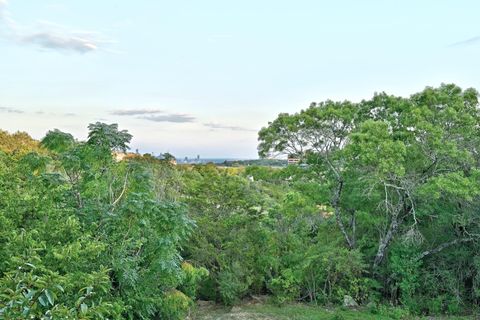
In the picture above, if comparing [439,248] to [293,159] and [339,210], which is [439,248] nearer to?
[339,210]

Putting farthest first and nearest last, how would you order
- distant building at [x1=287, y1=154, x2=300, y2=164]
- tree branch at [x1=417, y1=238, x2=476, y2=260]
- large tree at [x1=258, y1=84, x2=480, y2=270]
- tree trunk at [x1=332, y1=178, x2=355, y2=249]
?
distant building at [x1=287, y1=154, x2=300, y2=164], tree trunk at [x1=332, y1=178, x2=355, y2=249], tree branch at [x1=417, y1=238, x2=476, y2=260], large tree at [x1=258, y1=84, x2=480, y2=270]

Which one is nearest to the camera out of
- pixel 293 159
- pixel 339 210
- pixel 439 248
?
pixel 439 248

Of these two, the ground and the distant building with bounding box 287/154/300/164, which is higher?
the distant building with bounding box 287/154/300/164

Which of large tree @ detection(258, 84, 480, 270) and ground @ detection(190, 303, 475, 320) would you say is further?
ground @ detection(190, 303, 475, 320)

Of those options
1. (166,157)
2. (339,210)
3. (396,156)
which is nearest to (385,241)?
(339,210)

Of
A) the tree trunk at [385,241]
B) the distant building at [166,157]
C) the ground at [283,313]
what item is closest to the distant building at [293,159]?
the tree trunk at [385,241]

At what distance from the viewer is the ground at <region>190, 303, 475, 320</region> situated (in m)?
10.4

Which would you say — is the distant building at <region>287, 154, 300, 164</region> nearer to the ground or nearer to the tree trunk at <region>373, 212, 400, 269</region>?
the tree trunk at <region>373, 212, 400, 269</region>

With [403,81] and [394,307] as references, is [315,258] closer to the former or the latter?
[394,307]

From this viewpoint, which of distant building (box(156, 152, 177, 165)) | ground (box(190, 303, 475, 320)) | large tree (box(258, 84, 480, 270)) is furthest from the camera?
distant building (box(156, 152, 177, 165))

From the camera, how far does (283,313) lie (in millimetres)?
10883

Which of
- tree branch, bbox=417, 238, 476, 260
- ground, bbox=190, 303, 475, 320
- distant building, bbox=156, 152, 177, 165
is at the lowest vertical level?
ground, bbox=190, 303, 475, 320

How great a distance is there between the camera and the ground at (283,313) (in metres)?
10.4

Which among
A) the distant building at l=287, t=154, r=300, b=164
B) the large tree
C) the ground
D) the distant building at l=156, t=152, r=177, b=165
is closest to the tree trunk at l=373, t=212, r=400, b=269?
the large tree
